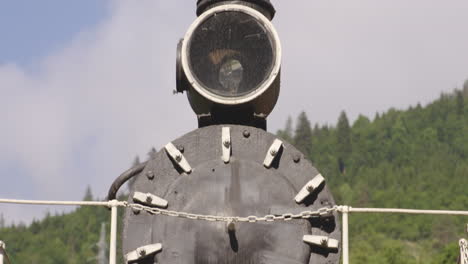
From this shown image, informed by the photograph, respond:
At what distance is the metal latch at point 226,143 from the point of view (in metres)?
8.76

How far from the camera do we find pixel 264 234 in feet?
28.0

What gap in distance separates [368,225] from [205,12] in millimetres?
138118

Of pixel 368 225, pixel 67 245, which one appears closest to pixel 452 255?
pixel 368 225

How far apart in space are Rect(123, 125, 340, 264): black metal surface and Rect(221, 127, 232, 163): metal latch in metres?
0.06

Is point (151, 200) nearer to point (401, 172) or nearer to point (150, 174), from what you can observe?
point (150, 174)

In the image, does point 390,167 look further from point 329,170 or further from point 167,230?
point 167,230

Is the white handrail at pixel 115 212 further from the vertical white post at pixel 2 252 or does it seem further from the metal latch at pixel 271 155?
the metal latch at pixel 271 155

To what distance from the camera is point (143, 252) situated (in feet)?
27.6

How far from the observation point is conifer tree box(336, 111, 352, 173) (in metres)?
188

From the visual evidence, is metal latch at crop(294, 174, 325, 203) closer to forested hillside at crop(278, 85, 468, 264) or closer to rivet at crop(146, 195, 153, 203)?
rivet at crop(146, 195, 153, 203)

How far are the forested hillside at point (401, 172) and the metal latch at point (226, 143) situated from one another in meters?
110

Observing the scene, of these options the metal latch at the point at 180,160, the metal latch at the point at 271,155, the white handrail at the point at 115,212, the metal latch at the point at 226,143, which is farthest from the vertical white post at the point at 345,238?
the metal latch at the point at 180,160

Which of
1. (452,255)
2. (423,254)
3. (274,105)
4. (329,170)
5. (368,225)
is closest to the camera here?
(274,105)

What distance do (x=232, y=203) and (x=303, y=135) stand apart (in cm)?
18084
